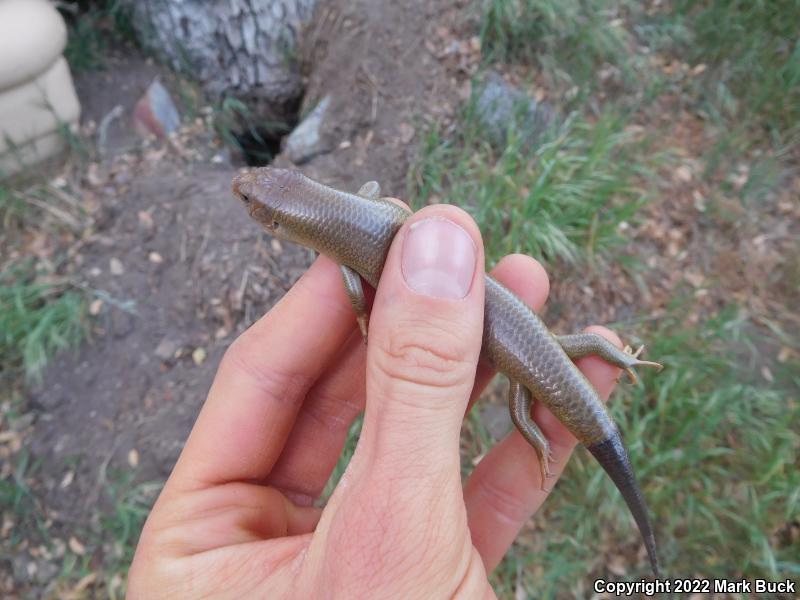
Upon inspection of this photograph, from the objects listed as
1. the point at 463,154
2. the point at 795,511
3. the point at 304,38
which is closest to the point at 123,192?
the point at 304,38

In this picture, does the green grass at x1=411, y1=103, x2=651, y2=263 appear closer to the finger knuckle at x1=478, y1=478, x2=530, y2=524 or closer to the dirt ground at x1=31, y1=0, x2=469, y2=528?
the dirt ground at x1=31, y1=0, x2=469, y2=528

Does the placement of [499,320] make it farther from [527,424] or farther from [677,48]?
[677,48]

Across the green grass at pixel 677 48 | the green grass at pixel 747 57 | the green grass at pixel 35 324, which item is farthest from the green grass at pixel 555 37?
the green grass at pixel 35 324

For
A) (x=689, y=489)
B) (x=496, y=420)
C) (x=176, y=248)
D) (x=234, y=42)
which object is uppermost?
(x=234, y=42)

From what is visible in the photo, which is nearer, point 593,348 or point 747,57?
point 593,348

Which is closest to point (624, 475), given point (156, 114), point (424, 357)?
point (424, 357)

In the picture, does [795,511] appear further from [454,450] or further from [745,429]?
[454,450]

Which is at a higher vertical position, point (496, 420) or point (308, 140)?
point (308, 140)

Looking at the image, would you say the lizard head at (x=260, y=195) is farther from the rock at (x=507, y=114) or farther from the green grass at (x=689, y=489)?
the green grass at (x=689, y=489)
